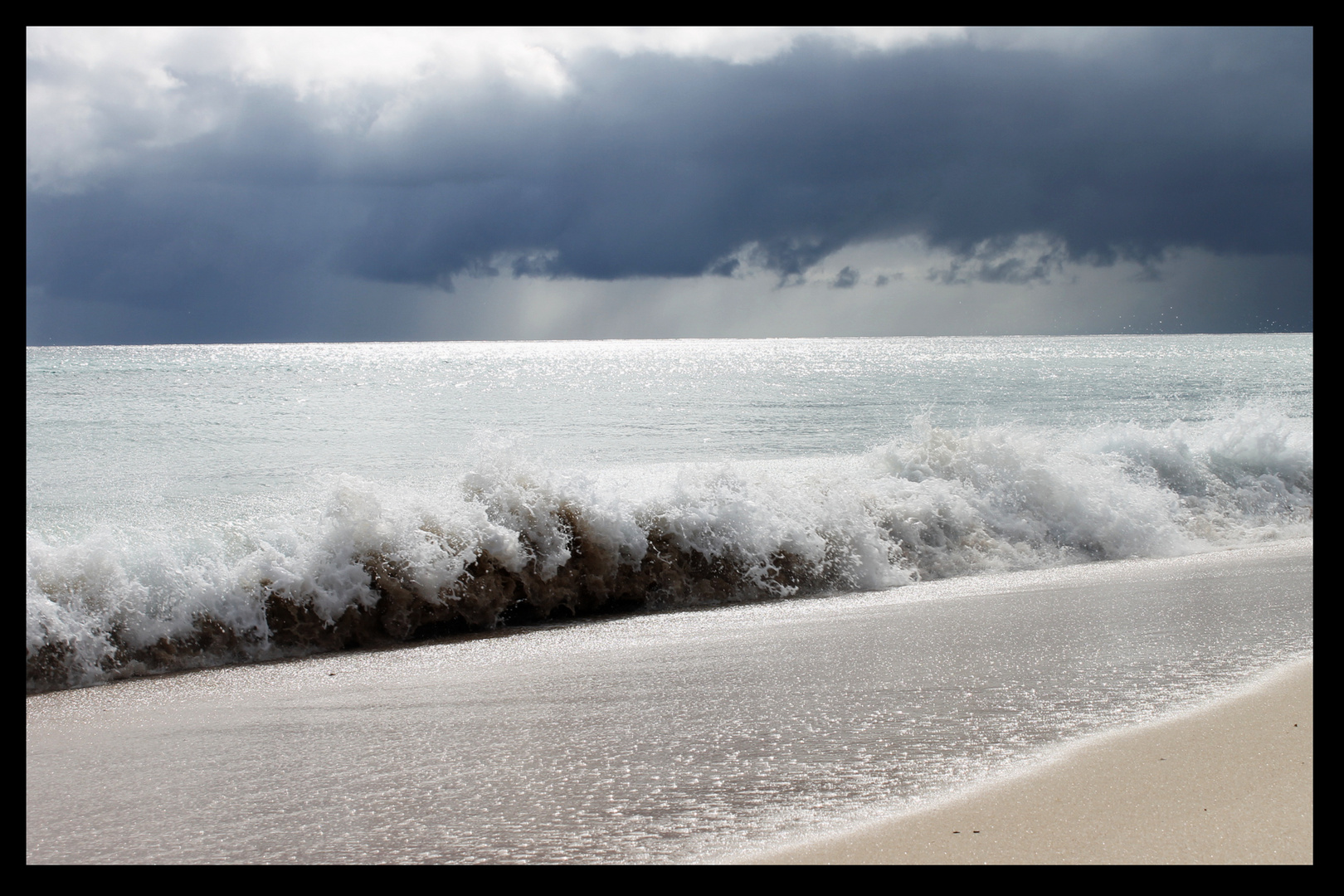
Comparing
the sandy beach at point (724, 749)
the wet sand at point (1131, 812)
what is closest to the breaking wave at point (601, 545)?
the sandy beach at point (724, 749)

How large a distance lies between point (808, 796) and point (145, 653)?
4.60 m

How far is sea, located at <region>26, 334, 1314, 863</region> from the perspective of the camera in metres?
3.18

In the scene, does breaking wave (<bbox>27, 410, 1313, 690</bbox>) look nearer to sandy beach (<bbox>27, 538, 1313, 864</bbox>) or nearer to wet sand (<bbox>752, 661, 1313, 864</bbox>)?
sandy beach (<bbox>27, 538, 1313, 864</bbox>)

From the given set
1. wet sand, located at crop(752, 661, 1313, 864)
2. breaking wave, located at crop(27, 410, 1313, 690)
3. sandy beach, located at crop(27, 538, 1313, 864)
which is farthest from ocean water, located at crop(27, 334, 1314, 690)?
wet sand, located at crop(752, 661, 1313, 864)

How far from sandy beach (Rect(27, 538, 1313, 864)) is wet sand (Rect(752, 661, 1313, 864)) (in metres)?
0.01

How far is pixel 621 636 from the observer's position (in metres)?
6.19

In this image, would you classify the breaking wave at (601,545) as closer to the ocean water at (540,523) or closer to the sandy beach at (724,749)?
the ocean water at (540,523)

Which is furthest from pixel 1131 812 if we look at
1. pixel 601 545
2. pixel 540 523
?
pixel 540 523

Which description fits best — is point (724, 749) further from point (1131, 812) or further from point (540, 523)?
point (540, 523)

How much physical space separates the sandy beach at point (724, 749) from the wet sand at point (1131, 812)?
0.01m

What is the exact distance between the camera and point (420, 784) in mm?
3352

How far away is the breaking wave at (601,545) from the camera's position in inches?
230

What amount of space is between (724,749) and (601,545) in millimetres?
3947
